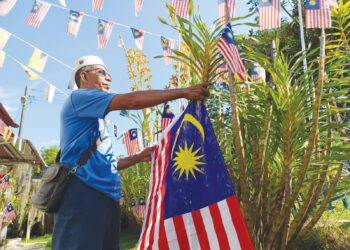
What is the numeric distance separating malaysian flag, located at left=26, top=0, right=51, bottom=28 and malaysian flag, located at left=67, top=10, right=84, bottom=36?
21.4 inches

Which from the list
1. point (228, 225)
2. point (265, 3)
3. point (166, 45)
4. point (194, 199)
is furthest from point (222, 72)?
point (166, 45)

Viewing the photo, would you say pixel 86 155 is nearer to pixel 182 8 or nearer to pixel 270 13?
pixel 182 8

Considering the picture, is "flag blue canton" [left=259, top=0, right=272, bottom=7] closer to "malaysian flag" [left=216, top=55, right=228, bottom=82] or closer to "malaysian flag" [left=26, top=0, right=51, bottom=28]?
"malaysian flag" [left=216, top=55, right=228, bottom=82]

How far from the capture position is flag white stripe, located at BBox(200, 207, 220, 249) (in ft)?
5.58

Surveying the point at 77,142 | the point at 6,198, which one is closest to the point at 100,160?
the point at 77,142

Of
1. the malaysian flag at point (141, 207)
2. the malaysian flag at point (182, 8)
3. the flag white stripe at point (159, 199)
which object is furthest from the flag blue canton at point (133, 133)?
the flag white stripe at point (159, 199)

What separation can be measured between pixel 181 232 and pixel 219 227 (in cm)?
20

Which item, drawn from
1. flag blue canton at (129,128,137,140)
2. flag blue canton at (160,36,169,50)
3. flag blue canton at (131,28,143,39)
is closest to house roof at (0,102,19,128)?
flag blue canton at (131,28,143,39)

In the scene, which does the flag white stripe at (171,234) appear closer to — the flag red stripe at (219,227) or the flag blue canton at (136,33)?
the flag red stripe at (219,227)

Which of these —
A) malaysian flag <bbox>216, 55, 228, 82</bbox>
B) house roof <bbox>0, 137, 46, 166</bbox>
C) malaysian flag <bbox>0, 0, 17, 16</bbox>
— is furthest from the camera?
house roof <bbox>0, 137, 46, 166</bbox>

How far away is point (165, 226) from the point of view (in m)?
1.78

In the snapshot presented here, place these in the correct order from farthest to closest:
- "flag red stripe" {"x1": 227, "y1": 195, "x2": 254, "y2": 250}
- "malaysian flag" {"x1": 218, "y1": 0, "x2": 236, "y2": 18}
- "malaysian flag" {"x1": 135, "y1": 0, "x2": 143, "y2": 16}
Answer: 1. "malaysian flag" {"x1": 135, "y1": 0, "x2": 143, "y2": 16}
2. "malaysian flag" {"x1": 218, "y1": 0, "x2": 236, "y2": 18}
3. "flag red stripe" {"x1": 227, "y1": 195, "x2": 254, "y2": 250}

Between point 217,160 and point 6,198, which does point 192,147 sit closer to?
point 217,160

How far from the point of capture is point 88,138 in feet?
6.36
